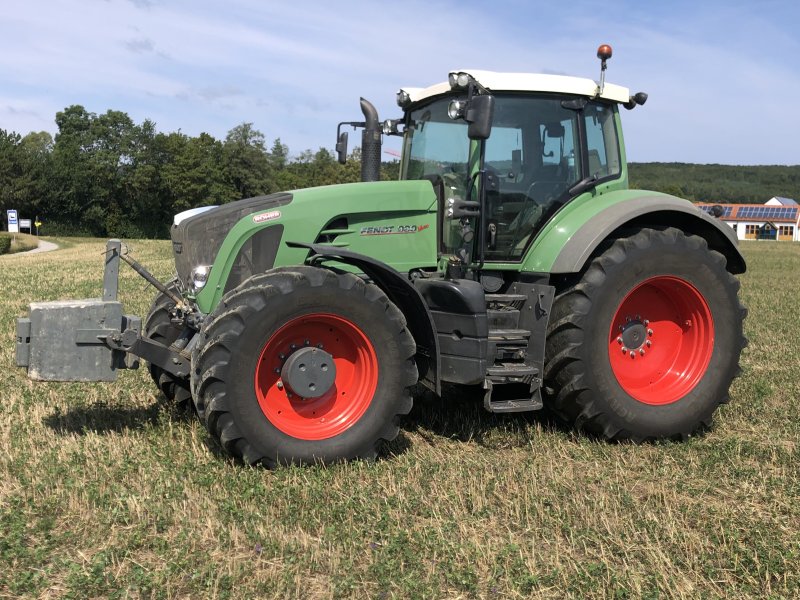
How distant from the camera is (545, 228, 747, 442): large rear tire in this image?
5363 millimetres

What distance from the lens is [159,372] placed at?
6.00 metres

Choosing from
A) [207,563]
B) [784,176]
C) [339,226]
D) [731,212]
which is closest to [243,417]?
[207,563]

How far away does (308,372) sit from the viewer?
4.85 metres

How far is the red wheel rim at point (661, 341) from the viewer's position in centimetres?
581

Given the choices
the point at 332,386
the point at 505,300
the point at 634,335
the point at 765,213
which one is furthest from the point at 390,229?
the point at 765,213

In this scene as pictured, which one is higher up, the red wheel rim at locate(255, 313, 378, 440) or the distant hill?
the distant hill

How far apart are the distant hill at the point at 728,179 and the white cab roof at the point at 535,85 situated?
136849 millimetres

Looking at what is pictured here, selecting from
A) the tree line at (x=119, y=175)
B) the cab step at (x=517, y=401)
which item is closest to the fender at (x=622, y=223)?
the cab step at (x=517, y=401)

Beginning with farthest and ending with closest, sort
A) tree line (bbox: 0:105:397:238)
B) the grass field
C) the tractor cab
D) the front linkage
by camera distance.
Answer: tree line (bbox: 0:105:397:238) < the tractor cab < the front linkage < the grass field

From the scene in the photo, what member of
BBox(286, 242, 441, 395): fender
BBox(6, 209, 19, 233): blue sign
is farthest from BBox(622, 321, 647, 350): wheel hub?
BBox(6, 209, 19, 233): blue sign

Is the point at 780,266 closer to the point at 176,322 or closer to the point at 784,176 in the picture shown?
the point at 176,322

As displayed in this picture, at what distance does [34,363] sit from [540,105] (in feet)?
12.6

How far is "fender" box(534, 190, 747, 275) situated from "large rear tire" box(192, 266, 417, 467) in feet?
4.48

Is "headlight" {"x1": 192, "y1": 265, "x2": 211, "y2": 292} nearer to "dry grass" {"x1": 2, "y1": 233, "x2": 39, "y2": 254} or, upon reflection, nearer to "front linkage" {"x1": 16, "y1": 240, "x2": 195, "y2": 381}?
"front linkage" {"x1": 16, "y1": 240, "x2": 195, "y2": 381}
